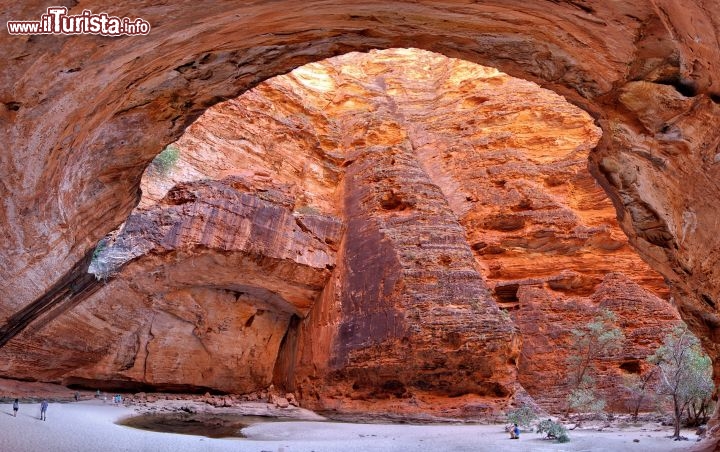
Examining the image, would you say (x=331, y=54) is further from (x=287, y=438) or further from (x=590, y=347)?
(x=590, y=347)

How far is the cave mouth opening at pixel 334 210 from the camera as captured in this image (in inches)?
757

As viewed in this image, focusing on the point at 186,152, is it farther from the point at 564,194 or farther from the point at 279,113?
the point at 564,194

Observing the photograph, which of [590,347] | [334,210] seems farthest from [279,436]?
[590,347]

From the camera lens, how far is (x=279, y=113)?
26859mm

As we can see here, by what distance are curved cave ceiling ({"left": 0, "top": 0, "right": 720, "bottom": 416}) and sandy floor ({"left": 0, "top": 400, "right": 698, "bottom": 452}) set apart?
255cm

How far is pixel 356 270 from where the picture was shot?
2080 centimetres

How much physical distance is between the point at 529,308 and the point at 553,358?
2.21m

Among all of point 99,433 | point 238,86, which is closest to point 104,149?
point 238,86

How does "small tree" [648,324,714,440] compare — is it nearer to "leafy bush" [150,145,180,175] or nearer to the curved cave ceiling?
the curved cave ceiling

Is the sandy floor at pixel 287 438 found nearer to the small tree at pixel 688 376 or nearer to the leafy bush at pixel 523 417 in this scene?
the leafy bush at pixel 523 417

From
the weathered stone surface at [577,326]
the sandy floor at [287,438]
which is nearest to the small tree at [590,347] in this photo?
the weathered stone surface at [577,326]

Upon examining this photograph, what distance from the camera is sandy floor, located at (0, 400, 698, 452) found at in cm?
1004

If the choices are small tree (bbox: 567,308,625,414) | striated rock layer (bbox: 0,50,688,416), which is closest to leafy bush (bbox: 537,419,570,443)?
striated rock layer (bbox: 0,50,688,416)

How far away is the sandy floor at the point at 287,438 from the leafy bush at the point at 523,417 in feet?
1.67
